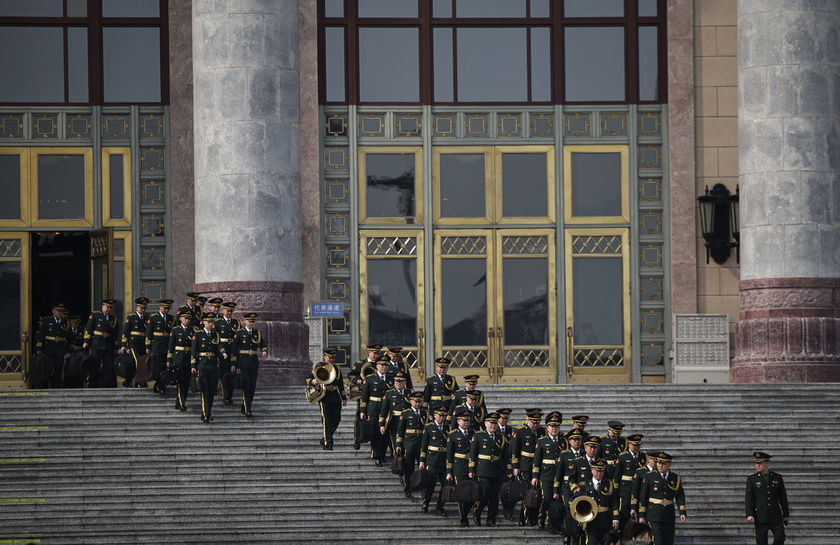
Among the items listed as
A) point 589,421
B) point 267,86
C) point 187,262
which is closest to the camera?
point 589,421

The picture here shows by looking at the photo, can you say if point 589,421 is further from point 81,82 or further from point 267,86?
point 81,82

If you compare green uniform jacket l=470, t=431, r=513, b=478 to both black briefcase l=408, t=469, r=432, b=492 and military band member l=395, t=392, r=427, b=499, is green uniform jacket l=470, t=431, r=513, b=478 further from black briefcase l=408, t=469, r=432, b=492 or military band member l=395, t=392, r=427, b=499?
military band member l=395, t=392, r=427, b=499

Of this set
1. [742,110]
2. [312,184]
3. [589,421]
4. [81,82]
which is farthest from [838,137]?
[81,82]


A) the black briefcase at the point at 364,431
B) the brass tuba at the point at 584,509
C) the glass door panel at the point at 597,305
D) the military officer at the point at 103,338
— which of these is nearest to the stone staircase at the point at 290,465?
the black briefcase at the point at 364,431

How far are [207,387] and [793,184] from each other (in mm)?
11630

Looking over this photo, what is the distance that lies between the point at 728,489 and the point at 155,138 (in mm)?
15002

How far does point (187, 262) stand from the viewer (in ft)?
107

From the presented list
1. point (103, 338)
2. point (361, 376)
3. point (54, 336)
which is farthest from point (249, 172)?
point (361, 376)

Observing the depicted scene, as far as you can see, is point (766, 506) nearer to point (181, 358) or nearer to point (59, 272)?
point (181, 358)

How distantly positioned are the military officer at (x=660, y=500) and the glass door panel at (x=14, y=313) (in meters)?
→ 15.6

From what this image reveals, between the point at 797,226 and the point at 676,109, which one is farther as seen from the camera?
the point at 676,109

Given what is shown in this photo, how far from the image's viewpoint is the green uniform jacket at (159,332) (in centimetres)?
2686

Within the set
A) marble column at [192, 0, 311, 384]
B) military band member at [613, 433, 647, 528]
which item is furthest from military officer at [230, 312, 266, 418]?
military band member at [613, 433, 647, 528]

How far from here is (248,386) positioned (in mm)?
25719
